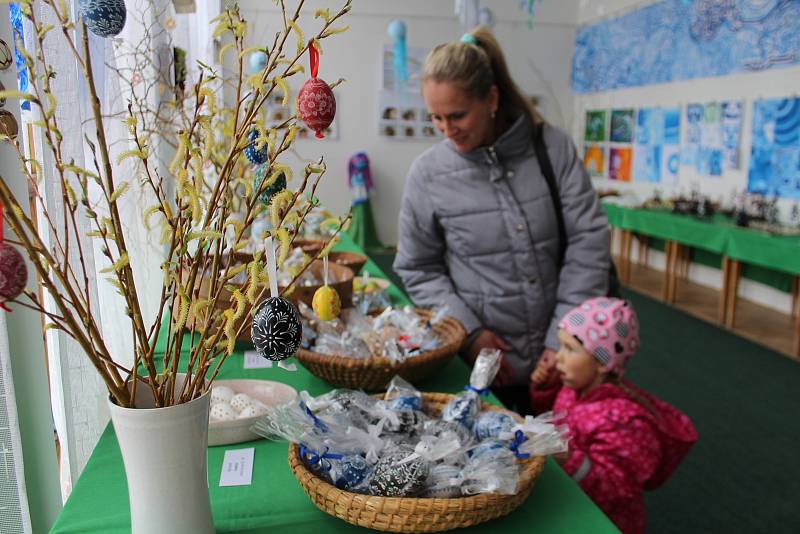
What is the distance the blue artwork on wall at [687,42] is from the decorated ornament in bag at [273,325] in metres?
4.79

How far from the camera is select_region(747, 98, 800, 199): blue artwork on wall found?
4.36 metres

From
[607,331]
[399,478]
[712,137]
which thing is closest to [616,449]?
[607,331]

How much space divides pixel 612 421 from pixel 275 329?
0.85m

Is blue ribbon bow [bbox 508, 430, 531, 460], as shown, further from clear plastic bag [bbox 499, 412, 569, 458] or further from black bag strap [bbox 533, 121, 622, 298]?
black bag strap [bbox 533, 121, 622, 298]

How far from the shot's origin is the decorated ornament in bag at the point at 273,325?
646 millimetres

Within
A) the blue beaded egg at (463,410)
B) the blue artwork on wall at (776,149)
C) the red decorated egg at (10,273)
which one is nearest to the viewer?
the red decorated egg at (10,273)

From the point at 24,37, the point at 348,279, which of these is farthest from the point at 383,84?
the point at 24,37

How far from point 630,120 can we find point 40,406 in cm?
618

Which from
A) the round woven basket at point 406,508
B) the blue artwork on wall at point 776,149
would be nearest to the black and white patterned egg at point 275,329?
the round woven basket at point 406,508

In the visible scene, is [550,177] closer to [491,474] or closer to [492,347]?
[492,347]

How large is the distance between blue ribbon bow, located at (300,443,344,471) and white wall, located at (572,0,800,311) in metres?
4.56

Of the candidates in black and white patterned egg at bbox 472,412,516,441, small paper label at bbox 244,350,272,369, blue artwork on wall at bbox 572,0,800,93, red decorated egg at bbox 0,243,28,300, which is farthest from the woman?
blue artwork on wall at bbox 572,0,800,93

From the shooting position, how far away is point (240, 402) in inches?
43.6

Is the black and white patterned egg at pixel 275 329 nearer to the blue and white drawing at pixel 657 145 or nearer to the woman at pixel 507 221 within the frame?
the woman at pixel 507 221
